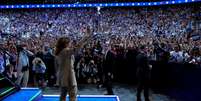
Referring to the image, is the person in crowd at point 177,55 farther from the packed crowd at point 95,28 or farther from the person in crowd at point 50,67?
the person in crowd at point 50,67

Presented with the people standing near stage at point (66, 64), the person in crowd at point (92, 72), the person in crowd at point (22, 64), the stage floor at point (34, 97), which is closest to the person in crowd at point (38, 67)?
the person in crowd at point (22, 64)

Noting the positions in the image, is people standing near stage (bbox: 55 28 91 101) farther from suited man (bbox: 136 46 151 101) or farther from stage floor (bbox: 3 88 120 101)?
suited man (bbox: 136 46 151 101)

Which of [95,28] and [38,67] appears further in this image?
[95,28]

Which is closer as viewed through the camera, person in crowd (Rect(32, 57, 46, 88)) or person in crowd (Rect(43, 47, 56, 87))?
person in crowd (Rect(32, 57, 46, 88))

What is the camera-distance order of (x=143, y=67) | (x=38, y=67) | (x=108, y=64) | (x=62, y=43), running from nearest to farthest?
(x=62, y=43), (x=143, y=67), (x=108, y=64), (x=38, y=67)

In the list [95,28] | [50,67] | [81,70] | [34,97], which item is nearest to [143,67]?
[34,97]

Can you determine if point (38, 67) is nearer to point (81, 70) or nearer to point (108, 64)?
point (81, 70)

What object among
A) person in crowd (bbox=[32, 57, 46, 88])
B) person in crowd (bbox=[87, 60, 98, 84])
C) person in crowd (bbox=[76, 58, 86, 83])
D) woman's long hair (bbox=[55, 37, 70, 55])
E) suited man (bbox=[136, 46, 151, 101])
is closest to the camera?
woman's long hair (bbox=[55, 37, 70, 55])

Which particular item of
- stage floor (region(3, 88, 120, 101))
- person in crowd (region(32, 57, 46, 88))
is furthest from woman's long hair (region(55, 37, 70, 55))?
person in crowd (region(32, 57, 46, 88))

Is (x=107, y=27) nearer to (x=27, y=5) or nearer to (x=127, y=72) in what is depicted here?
(x=27, y=5)

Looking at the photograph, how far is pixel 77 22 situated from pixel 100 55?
25.4m

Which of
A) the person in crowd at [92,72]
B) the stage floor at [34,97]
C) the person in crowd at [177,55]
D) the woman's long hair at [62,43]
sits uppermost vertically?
the woman's long hair at [62,43]

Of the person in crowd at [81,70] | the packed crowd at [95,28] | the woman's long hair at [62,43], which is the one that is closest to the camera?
the woman's long hair at [62,43]

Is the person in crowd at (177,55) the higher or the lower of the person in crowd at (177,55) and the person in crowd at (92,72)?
the higher
